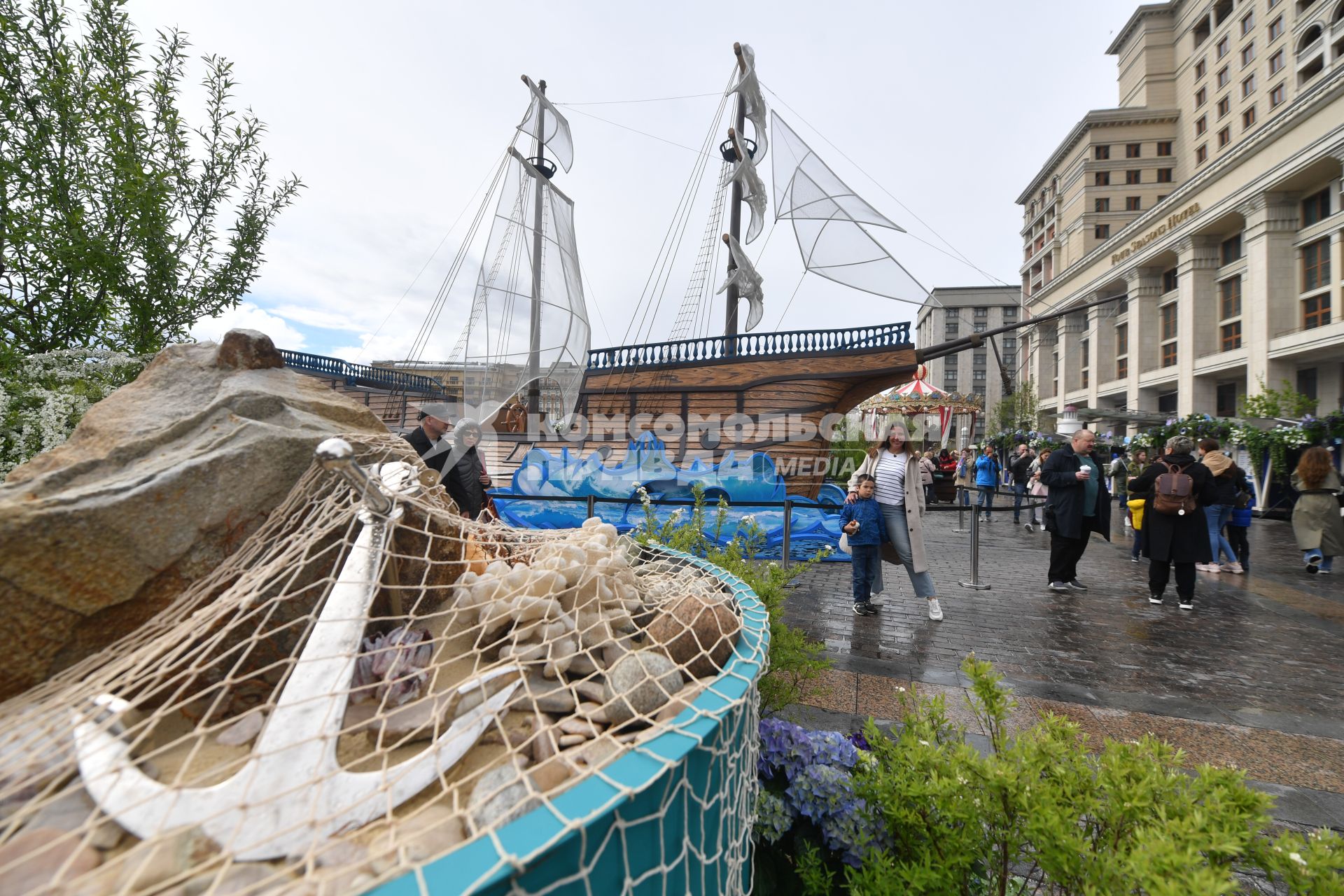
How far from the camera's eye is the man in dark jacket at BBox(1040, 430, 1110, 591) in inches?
233

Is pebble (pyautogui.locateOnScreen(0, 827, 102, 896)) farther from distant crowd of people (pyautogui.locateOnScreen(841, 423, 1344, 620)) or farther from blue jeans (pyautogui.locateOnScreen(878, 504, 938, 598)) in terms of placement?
blue jeans (pyautogui.locateOnScreen(878, 504, 938, 598))

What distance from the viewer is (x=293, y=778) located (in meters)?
0.88

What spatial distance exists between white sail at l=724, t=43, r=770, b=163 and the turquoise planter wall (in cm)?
1737

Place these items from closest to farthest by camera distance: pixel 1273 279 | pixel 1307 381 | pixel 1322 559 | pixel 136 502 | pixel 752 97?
pixel 136 502 < pixel 1322 559 < pixel 752 97 < pixel 1273 279 < pixel 1307 381

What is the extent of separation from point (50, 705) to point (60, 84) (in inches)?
144

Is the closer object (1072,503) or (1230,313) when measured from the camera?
(1072,503)

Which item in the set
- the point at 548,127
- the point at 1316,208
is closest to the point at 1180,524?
the point at 548,127

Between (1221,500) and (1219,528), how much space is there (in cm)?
66

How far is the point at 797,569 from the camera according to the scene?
9.03ft

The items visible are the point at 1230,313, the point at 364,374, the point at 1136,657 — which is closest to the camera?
the point at 1136,657

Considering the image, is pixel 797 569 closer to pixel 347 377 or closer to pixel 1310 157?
pixel 347 377

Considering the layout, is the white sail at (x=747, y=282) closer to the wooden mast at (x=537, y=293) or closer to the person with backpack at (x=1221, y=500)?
the wooden mast at (x=537, y=293)

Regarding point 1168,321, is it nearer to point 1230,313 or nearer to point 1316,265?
point 1230,313

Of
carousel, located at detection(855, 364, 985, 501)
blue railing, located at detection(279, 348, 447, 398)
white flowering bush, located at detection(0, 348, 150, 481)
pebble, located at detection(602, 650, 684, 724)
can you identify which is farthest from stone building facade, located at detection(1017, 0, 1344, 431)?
blue railing, located at detection(279, 348, 447, 398)
